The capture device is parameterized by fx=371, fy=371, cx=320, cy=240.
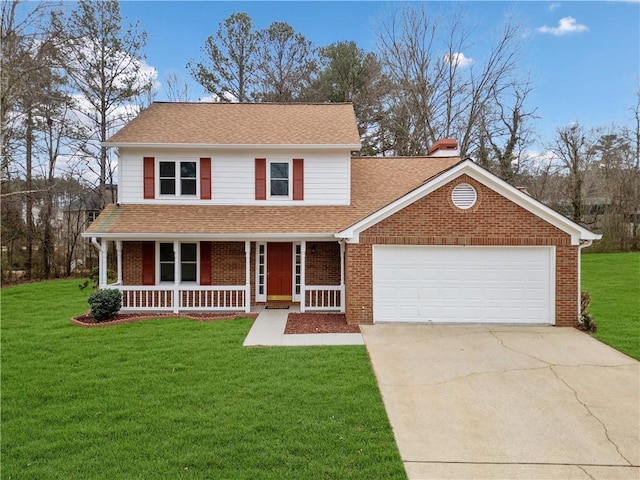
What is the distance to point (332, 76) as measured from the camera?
78.8ft

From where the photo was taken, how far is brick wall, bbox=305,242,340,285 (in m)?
12.2

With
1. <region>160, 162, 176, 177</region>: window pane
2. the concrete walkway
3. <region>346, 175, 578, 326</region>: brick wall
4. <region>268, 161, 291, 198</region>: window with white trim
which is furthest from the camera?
<region>268, 161, 291, 198</region>: window with white trim

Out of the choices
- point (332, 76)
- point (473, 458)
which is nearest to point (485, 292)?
point (473, 458)

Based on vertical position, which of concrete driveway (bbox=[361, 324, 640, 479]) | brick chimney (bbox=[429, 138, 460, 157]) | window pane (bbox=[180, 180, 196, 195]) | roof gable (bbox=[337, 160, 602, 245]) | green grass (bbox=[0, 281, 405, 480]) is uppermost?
brick chimney (bbox=[429, 138, 460, 157])

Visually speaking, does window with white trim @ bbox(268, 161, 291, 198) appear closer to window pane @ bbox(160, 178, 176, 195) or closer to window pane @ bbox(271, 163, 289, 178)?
window pane @ bbox(271, 163, 289, 178)

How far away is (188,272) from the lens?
12.3 m

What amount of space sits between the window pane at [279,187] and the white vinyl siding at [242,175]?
307mm

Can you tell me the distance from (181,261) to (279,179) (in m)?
4.23

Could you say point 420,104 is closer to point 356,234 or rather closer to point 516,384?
point 356,234

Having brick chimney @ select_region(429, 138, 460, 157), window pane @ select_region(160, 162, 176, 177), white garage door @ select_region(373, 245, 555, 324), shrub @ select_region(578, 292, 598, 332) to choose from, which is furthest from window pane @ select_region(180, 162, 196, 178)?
shrub @ select_region(578, 292, 598, 332)

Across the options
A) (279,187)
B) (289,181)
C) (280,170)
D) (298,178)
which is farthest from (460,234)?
(280,170)

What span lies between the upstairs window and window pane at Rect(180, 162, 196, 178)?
8.45ft

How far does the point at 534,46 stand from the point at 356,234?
19961 mm

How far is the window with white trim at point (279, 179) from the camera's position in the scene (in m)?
12.5
